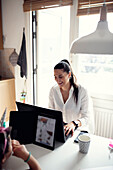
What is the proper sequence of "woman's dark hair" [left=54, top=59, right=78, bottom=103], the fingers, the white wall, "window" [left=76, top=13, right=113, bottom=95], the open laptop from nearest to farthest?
the open laptop
the fingers
"woman's dark hair" [left=54, top=59, right=78, bottom=103]
"window" [left=76, top=13, right=113, bottom=95]
the white wall

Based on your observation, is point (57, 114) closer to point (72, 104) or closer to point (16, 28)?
point (72, 104)

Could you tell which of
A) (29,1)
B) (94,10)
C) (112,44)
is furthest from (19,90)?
(112,44)

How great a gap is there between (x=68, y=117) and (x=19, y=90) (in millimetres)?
1377

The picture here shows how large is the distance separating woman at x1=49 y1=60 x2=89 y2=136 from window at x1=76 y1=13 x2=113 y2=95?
66 cm

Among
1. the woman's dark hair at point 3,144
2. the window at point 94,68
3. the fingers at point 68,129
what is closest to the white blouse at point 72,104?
the fingers at point 68,129

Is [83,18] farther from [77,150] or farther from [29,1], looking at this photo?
[77,150]

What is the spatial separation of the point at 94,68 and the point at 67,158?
1.63 m

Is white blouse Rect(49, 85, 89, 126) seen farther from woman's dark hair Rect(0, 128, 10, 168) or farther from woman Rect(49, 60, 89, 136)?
woman's dark hair Rect(0, 128, 10, 168)

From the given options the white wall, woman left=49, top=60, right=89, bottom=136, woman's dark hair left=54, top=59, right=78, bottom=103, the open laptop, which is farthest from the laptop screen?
the white wall

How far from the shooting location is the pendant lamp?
2.62ft

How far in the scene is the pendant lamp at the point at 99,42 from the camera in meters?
0.80

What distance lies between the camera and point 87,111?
1.56m

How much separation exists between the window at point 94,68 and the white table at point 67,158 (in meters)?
1.23

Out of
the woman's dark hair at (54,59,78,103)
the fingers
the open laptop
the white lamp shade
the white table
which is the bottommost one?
the white table
